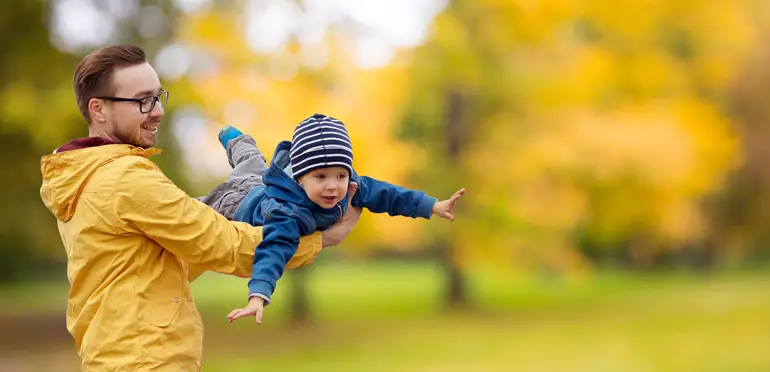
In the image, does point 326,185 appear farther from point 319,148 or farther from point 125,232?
point 125,232

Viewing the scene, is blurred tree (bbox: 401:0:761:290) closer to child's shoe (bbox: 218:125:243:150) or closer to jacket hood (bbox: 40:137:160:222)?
child's shoe (bbox: 218:125:243:150)

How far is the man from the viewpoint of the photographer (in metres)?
2.53

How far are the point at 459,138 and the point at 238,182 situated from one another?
48.7ft

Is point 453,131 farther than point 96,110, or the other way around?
point 453,131

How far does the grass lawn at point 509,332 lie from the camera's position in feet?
46.0

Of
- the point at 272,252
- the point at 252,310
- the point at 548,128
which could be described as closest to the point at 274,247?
the point at 272,252

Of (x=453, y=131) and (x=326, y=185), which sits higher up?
(x=453, y=131)

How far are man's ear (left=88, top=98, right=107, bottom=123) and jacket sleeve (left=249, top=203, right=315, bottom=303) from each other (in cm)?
55

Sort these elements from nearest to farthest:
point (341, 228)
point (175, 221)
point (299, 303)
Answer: point (175, 221) < point (341, 228) < point (299, 303)

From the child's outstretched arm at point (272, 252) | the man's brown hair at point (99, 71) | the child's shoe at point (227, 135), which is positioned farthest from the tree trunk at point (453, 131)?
the man's brown hair at point (99, 71)

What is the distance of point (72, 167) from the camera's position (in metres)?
2.57

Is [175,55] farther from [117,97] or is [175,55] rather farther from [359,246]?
[117,97]

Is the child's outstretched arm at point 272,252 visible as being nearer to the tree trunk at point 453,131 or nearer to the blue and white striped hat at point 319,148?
the blue and white striped hat at point 319,148

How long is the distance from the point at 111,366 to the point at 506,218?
1460 centimetres
